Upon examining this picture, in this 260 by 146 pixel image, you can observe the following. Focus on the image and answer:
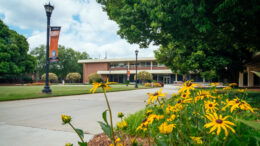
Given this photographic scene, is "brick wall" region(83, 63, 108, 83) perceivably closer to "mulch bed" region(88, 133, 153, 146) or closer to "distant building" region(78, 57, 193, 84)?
"distant building" region(78, 57, 193, 84)

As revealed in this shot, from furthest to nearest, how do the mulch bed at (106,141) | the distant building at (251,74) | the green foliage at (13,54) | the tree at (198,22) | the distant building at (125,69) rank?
the distant building at (125,69) < the green foliage at (13,54) < the distant building at (251,74) < the tree at (198,22) < the mulch bed at (106,141)

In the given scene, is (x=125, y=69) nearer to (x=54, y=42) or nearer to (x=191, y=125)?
(x=54, y=42)

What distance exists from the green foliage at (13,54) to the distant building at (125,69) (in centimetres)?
2098

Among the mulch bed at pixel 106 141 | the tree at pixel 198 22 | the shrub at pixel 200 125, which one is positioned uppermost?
the tree at pixel 198 22

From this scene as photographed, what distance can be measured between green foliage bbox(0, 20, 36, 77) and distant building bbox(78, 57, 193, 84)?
21.0 m

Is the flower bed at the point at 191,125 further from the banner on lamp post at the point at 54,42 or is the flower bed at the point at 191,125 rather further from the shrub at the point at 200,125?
the banner on lamp post at the point at 54,42

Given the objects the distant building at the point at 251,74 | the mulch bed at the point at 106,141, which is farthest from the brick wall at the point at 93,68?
the mulch bed at the point at 106,141

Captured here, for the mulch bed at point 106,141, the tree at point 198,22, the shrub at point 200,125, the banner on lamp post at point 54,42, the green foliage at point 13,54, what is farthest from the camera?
the green foliage at point 13,54

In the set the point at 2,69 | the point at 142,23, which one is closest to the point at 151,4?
the point at 142,23

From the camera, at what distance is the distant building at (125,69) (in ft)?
158

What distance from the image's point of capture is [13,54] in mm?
30422

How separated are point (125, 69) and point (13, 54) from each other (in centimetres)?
2955

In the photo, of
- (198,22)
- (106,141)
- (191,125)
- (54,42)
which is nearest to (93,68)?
(54,42)

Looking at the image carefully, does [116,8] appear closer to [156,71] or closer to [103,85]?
[103,85]
